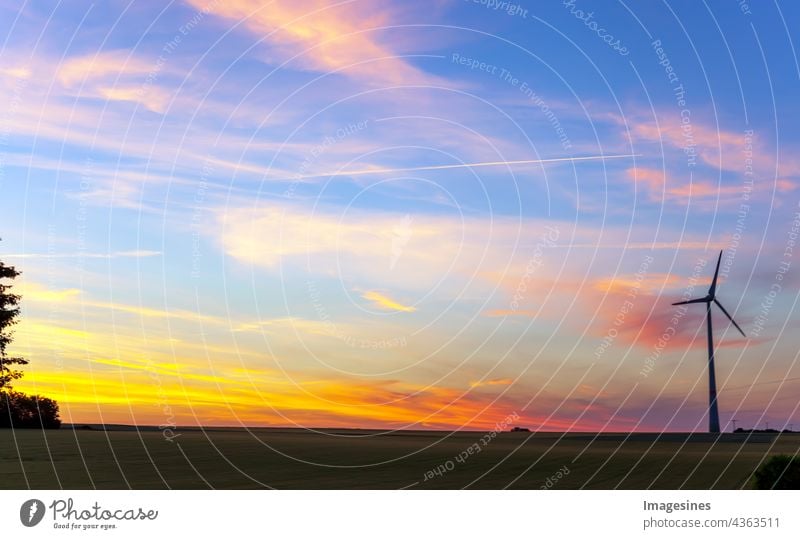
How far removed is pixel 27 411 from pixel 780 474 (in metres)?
92.8

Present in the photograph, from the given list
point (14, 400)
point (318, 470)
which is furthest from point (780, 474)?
point (14, 400)

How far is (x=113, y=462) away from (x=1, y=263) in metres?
22.9

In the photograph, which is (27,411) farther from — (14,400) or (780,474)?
(780,474)

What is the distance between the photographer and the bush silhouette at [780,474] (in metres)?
40.3

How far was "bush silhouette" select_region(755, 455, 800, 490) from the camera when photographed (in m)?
40.3

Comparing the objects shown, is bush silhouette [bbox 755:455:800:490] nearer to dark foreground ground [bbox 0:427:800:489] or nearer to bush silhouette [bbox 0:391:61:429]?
dark foreground ground [bbox 0:427:800:489]

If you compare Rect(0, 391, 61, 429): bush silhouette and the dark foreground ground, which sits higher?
Rect(0, 391, 61, 429): bush silhouette

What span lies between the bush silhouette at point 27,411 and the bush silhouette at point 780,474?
7178cm

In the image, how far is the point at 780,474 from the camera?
40781 millimetres

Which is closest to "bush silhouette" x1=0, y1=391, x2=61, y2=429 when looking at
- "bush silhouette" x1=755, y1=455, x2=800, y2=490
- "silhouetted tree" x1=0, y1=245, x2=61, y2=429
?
"silhouetted tree" x1=0, y1=245, x2=61, y2=429

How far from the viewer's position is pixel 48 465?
58.0 metres

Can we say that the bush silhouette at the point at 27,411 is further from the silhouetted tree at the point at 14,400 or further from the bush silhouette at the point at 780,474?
the bush silhouette at the point at 780,474

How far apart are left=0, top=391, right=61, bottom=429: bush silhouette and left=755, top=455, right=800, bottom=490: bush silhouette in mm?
71779

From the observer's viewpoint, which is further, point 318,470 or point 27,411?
point 27,411
